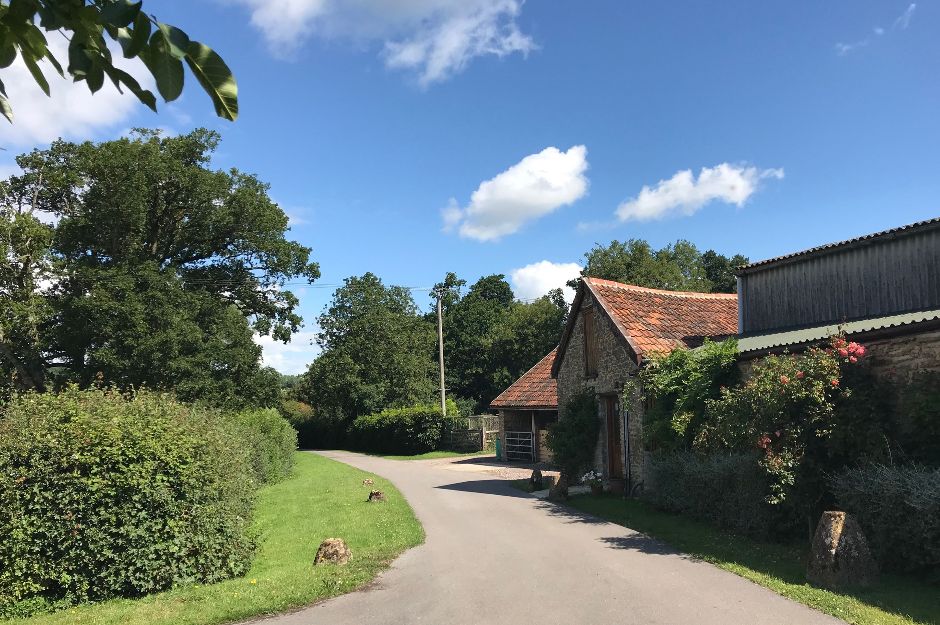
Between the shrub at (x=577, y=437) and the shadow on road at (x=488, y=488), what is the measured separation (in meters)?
1.62

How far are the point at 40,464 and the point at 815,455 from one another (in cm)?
1124

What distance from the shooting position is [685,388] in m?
13.2

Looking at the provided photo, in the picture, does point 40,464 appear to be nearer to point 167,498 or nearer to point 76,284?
point 167,498

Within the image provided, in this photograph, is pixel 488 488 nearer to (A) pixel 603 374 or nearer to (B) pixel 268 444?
(A) pixel 603 374

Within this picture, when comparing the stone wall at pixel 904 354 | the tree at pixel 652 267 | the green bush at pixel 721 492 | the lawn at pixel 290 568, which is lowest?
the lawn at pixel 290 568

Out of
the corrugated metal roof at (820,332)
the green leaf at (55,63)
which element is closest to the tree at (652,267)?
the corrugated metal roof at (820,332)

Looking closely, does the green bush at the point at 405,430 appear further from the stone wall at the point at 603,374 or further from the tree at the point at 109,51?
the tree at the point at 109,51

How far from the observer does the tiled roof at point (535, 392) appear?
2647 centimetres

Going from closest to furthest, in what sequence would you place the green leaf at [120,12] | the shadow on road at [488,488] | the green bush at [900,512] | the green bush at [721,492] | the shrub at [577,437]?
1. the green leaf at [120,12]
2. the green bush at [900,512]
3. the green bush at [721,492]
4. the shadow on road at [488,488]
5. the shrub at [577,437]

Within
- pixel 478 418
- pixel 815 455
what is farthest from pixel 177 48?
pixel 478 418

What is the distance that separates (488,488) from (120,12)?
17.7 metres

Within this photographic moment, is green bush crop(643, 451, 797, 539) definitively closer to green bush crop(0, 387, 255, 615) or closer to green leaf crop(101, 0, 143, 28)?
green bush crop(0, 387, 255, 615)

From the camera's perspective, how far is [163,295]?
26.3 metres

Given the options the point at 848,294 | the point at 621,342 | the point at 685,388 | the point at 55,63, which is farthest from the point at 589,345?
the point at 55,63
